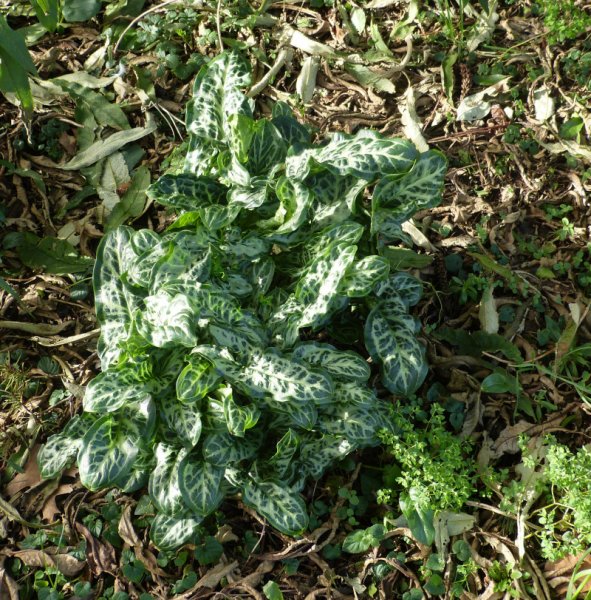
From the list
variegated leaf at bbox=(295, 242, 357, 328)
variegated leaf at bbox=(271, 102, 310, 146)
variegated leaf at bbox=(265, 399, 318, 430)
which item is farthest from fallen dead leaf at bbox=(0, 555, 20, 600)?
variegated leaf at bbox=(271, 102, 310, 146)

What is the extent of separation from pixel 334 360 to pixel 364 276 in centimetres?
30

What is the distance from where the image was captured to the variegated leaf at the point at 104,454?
239 cm

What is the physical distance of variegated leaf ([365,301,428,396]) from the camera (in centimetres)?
262

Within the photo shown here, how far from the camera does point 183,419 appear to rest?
2.48 meters

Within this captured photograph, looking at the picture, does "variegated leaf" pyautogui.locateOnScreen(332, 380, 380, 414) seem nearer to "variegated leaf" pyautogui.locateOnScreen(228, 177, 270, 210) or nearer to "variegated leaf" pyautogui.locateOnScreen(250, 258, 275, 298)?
"variegated leaf" pyautogui.locateOnScreen(250, 258, 275, 298)

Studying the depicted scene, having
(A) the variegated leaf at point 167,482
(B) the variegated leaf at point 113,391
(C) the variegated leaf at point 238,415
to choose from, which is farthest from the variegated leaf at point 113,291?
(C) the variegated leaf at point 238,415

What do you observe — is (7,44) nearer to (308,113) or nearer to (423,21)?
(308,113)

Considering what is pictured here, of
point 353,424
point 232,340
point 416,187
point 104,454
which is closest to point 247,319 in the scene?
point 232,340

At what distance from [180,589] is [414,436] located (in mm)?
967

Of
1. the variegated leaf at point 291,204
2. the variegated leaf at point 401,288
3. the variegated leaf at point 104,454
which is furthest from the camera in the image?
the variegated leaf at point 401,288

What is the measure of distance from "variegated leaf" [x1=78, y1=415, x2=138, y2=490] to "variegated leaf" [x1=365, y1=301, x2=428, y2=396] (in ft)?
2.75

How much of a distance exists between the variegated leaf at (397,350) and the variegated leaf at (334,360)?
12 centimetres

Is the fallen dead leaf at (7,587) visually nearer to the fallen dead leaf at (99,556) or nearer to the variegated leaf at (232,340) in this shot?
the fallen dead leaf at (99,556)

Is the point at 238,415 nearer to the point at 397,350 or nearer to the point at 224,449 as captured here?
the point at 224,449
